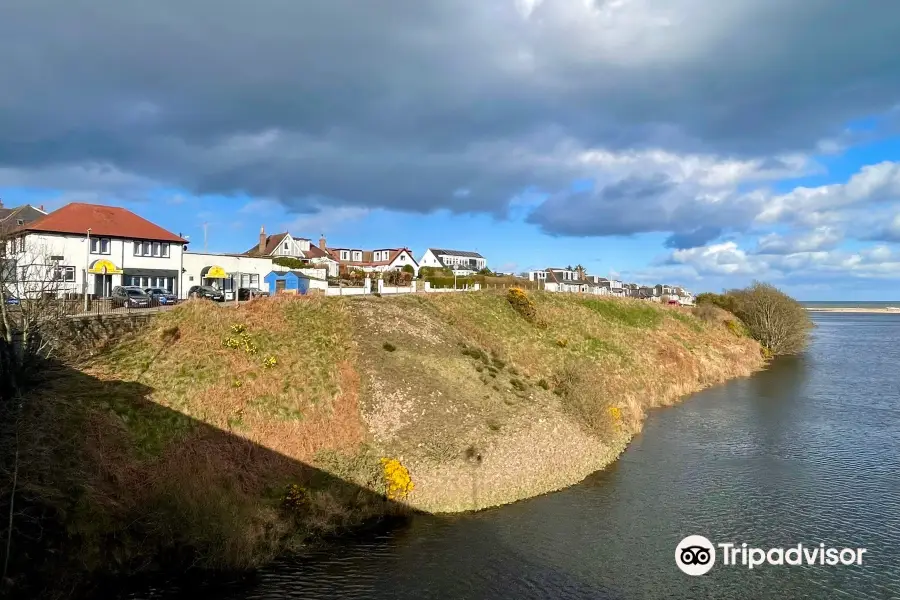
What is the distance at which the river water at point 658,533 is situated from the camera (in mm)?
20969

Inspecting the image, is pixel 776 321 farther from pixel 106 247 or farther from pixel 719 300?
pixel 106 247

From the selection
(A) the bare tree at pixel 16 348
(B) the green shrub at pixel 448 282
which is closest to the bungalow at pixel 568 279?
(B) the green shrub at pixel 448 282

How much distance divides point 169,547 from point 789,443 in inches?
1547

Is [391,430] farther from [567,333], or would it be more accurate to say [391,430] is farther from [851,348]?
[851,348]

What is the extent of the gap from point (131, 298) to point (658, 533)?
44.0m

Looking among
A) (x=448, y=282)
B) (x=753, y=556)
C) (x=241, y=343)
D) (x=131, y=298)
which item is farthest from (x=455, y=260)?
(x=753, y=556)

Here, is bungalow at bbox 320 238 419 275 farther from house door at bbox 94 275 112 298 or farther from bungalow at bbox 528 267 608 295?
house door at bbox 94 275 112 298

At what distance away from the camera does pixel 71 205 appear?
6656 cm

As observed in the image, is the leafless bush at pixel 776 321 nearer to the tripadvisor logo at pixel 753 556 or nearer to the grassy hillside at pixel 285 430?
the grassy hillside at pixel 285 430

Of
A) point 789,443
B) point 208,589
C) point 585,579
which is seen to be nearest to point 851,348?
point 789,443

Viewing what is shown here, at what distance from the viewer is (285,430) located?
29.6m

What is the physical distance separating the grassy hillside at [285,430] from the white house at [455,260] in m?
99.3

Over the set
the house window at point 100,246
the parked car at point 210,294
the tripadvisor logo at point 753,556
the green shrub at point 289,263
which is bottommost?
the tripadvisor logo at point 753,556

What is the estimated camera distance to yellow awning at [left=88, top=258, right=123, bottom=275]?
58562mm
